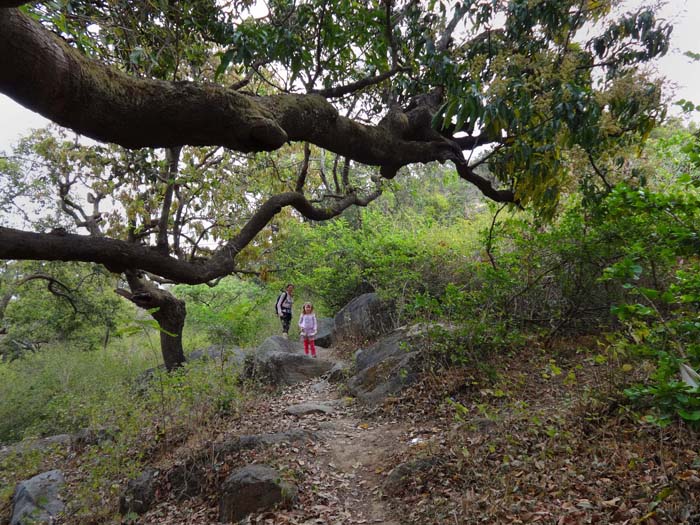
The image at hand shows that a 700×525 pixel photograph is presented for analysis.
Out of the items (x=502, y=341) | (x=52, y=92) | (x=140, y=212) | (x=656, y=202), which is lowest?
(x=502, y=341)

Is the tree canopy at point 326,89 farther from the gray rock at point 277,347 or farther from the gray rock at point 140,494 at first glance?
the gray rock at point 277,347

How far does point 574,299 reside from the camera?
650 cm

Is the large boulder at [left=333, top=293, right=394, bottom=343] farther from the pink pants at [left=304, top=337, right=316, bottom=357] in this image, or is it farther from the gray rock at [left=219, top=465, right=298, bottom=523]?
the gray rock at [left=219, top=465, right=298, bottom=523]

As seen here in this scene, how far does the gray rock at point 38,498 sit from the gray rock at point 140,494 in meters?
1.20

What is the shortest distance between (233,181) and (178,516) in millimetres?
6836

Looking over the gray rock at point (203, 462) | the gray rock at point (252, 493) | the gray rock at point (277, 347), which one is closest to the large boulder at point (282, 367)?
the gray rock at point (277, 347)

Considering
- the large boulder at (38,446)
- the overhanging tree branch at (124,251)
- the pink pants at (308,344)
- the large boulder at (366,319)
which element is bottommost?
the large boulder at (38,446)

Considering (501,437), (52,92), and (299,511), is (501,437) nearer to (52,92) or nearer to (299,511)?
(299,511)

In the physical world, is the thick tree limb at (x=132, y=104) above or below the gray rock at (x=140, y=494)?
above

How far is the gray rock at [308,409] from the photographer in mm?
7082

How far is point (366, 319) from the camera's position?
11.4 meters

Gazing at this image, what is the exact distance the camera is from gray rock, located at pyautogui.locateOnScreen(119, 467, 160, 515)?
17.4ft

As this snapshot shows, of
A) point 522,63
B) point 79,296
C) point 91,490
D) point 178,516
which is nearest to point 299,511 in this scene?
point 178,516

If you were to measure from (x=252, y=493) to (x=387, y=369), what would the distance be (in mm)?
3366
